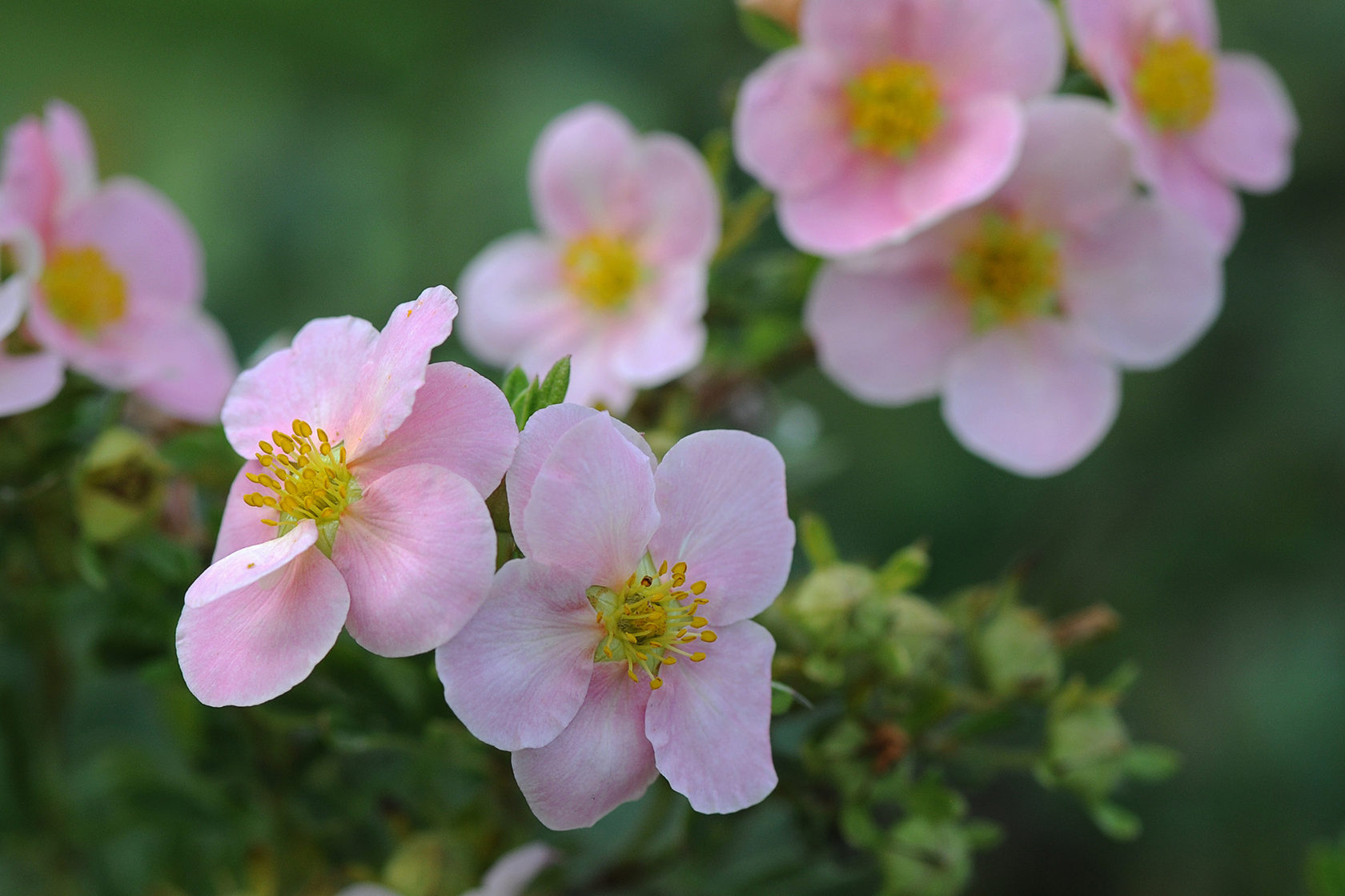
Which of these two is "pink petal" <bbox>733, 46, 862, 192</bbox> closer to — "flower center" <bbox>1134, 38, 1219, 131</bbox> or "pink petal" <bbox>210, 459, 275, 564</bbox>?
"flower center" <bbox>1134, 38, 1219, 131</bbox>

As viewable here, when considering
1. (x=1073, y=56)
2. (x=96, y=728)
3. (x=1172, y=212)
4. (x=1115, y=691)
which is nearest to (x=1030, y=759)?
(x=1115, y=691)

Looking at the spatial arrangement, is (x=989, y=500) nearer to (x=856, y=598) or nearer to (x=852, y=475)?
(x=852, y=475)

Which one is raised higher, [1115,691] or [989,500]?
[1115,691]

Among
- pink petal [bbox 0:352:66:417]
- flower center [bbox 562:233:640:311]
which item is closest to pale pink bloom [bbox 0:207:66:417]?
pink petal [bbox 0:352:66:417]

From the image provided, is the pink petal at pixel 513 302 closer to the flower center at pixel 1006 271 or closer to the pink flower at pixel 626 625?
the flower center at pixel 1006 271

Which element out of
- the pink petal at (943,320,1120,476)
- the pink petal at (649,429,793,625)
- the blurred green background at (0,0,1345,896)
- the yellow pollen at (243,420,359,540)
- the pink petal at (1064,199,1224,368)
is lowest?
the blurred green background at (0,0,1345,896)

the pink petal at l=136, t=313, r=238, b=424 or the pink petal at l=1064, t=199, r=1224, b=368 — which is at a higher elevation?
the pink petal at l=136, t=313, r=238, b=424

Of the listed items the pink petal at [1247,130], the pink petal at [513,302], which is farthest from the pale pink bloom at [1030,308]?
the pink petal at [513,302]

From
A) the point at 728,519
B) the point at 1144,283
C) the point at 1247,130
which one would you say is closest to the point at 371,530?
the point at 728,519
